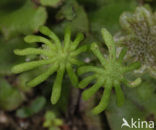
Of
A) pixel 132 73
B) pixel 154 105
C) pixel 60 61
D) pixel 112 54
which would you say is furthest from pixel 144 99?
pixel 60 61

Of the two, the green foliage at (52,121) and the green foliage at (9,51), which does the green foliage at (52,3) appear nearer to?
the green foliage at (9,51)

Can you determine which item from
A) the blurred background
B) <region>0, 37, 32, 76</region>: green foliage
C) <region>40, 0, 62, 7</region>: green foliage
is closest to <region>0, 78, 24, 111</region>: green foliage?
the blurred background

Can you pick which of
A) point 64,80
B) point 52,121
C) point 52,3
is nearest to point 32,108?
point 52,121

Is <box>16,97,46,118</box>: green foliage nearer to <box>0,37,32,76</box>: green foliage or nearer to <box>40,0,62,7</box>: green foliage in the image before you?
<box>0,37,32,76</box>: green foliage

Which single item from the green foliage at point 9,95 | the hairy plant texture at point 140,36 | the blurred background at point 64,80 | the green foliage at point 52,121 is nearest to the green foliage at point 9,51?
the blurred background at point 64,80

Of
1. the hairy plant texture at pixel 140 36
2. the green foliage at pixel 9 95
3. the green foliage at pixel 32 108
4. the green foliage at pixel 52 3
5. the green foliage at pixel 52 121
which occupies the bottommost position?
the green foliage at pixel 52 121

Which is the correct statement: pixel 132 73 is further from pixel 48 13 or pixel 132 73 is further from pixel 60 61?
pixel 48 13
